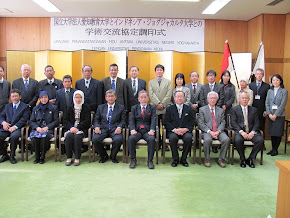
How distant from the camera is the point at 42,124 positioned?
4.69m

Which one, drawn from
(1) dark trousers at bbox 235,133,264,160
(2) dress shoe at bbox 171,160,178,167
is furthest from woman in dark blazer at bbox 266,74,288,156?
(2) dress shoe at bbox 171,160,178,167

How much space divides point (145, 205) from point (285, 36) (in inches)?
229

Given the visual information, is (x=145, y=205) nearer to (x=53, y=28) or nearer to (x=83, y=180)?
(x=83, y=180)

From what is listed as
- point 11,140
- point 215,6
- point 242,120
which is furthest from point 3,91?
point 215,6

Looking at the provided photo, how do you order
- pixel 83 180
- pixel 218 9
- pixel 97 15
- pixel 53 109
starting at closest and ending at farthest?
pixel 83 180
pixel 53 109
pixel 218 9
pixel 97 15

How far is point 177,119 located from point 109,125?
114 cm

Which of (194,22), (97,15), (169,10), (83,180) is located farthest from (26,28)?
(83,180)

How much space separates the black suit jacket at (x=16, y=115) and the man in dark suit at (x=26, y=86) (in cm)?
32

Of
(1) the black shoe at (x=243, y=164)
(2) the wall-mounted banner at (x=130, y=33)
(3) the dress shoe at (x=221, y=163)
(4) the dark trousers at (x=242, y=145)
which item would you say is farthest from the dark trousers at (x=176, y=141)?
(2) the wall-mounted banner at (x=130, y=33)

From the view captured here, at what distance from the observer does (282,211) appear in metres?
2.09

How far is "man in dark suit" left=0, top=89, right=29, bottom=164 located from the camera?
4.54 m

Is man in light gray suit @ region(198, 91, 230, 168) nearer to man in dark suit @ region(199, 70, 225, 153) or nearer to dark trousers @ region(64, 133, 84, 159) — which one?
man in dark suit @ region(199, 70, 225, 153)

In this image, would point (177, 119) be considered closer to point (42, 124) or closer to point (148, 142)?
point (148, 142)

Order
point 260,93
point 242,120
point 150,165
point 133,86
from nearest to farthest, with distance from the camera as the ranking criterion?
point 150,165, point 242,120, point 133,86, point 260,93
